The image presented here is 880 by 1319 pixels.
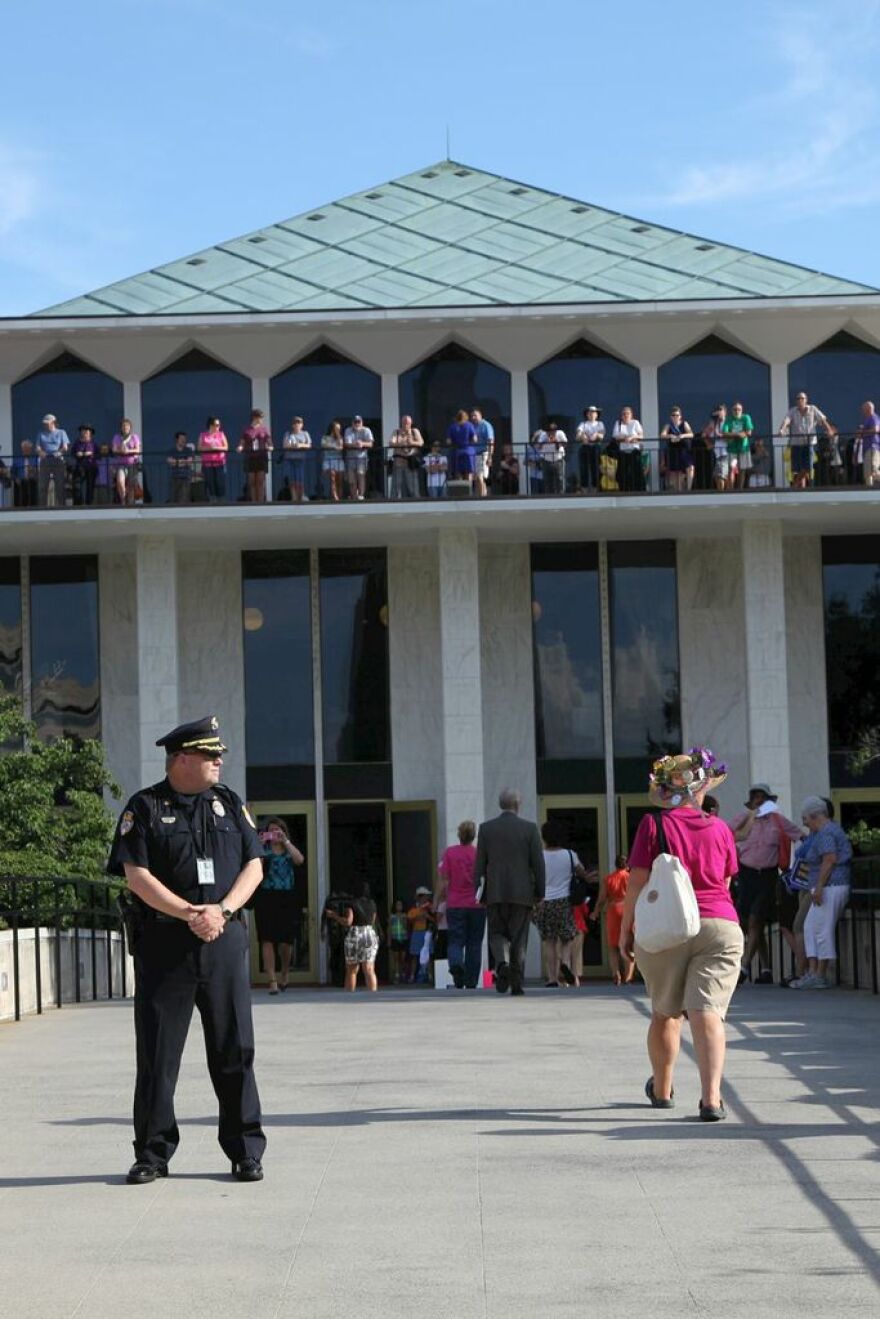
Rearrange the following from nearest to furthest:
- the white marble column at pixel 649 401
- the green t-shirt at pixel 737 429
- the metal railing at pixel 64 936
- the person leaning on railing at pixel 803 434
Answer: the metal railing at pixel 64 936, the person leaning on railing at pixel 803 434, the green t-shirt at pixel 737 429, the white marble column at pixel 649 401

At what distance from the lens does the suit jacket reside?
2084 centimetres

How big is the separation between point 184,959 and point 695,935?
2756 mm

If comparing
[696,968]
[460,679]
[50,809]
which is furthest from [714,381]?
[696,968]

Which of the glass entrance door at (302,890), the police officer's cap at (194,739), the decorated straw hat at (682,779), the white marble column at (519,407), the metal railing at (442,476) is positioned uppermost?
the white marble column at (519,407)

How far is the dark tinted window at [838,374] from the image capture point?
128ft

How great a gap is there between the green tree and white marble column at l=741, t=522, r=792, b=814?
1053 cm

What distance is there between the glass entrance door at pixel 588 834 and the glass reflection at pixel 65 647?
8.06 metres

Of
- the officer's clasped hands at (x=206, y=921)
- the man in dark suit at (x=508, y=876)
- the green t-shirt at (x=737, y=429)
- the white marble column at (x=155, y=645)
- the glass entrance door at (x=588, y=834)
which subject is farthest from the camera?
the glass entrance door at (x=588, y=834)

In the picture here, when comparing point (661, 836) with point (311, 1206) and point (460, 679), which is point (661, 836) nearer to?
point (311, 1206)

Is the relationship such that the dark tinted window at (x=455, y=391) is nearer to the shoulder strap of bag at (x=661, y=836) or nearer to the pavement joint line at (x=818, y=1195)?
the pavement joint line at (x=818, y=1195)

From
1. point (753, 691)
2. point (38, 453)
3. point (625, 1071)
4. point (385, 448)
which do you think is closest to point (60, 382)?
point (38, 453)

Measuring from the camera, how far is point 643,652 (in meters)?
39.2

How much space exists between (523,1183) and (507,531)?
98.4 feet

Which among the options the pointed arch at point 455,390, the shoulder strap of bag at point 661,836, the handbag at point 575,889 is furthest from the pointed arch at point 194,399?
the shoulder strap of bag at point 661,836
